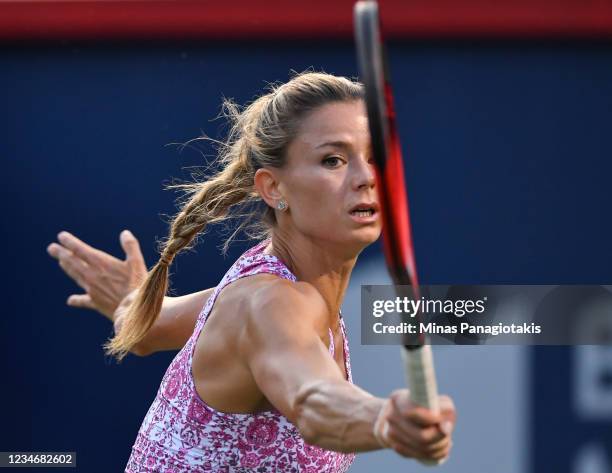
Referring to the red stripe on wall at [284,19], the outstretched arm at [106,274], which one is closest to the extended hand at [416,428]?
the outstretched arm at [106,274]

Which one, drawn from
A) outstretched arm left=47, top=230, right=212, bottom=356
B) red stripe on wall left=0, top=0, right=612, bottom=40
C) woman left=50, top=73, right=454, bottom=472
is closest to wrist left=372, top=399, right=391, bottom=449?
woman left=50, top=73, right=454, bottom=472

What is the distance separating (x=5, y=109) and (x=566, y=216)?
1.57 meters

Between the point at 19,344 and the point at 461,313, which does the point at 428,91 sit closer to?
the point at 461,313

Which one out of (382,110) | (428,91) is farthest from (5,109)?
(382,110)

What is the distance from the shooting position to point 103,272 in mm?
2787

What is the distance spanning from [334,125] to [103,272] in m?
1.01

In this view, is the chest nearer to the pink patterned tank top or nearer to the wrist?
the pink patterned tank top

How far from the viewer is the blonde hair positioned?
202 cm

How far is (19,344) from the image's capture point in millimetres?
3227

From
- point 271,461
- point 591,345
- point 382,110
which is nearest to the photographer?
point 382,110

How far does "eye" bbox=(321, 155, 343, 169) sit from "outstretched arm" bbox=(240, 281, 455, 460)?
0.78 ft

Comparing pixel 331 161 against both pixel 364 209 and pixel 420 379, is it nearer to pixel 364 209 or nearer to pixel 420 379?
pixel 364 209

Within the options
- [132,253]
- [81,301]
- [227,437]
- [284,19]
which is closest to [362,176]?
[227,437]

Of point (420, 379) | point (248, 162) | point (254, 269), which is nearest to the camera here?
point (420, 379)
